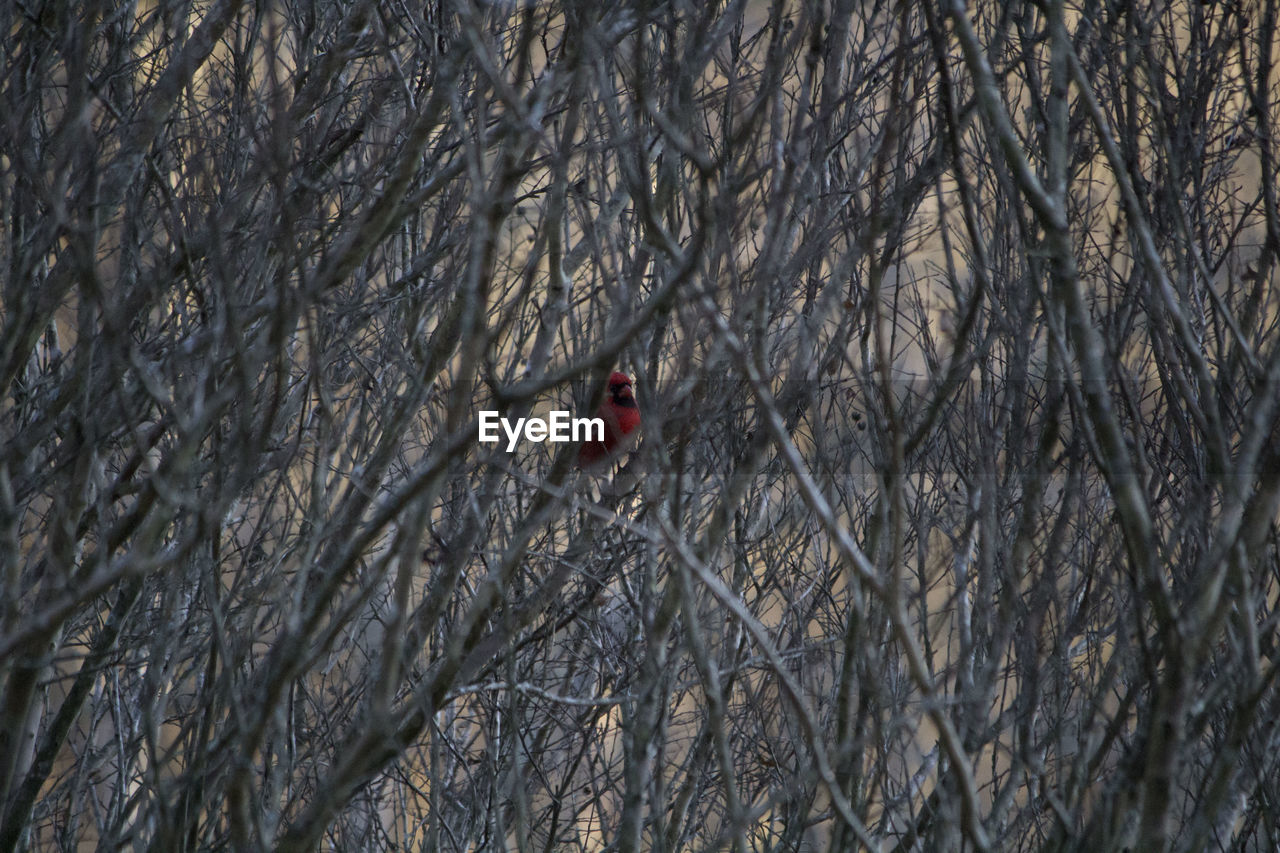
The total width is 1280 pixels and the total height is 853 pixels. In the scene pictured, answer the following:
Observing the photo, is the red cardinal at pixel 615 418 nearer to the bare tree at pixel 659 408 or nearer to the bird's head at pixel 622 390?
the bird's head at pixel 622 390

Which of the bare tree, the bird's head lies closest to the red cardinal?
the bird's head

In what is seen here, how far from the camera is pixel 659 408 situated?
270cm

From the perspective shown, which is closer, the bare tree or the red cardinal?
the bare tree

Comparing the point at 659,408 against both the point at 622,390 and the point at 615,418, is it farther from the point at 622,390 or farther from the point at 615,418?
the point at 622,390

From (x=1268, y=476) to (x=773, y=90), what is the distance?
1.10 meters

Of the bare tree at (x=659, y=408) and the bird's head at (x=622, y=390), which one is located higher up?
the bird's head at (x=622, y=390)

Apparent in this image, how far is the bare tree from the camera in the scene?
7.53 feet

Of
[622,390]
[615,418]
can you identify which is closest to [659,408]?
[615,418]

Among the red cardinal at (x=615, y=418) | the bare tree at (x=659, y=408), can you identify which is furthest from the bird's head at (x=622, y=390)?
the bare tree at (x=659, y=408)

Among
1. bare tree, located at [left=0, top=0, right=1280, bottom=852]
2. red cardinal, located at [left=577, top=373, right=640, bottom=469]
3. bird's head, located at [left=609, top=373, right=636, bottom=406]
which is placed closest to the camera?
bare tree, located at [left=0, top=0, right=1280, bottom=852]

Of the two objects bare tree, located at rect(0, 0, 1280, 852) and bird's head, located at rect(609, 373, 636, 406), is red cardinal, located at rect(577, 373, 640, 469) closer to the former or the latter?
bird's head, located at rect(609, 373, 636, 406)

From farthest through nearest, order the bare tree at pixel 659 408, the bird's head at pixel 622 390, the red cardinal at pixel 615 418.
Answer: the bird's head at pixel 622 390
the red cardinal at pixel 615 418
the bare tree at pixel 659 408

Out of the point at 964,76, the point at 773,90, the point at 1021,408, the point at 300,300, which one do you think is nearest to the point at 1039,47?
the point at 964,76

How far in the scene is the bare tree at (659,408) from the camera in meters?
2.29
